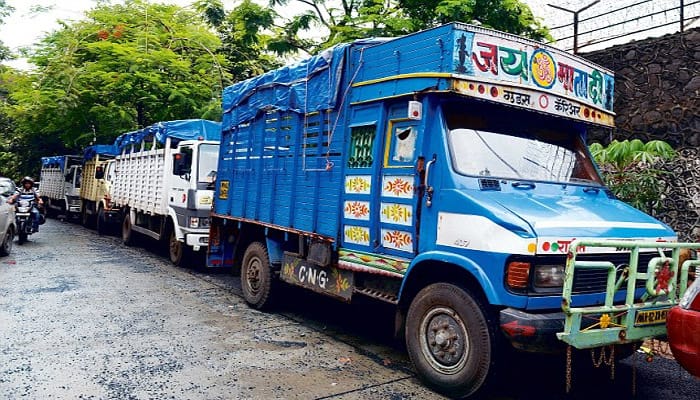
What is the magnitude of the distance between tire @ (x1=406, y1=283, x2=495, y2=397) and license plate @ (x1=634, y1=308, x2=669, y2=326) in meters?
1.04

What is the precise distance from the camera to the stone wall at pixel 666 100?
798 cm

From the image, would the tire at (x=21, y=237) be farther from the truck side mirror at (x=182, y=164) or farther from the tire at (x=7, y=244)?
the truck side mirror at (x=182, y=164)

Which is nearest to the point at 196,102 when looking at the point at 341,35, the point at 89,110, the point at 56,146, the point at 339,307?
the point at 89,110

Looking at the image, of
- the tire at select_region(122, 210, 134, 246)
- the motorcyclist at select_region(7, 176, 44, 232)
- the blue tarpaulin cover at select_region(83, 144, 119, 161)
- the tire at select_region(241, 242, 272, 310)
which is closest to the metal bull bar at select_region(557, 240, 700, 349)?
the tire at select_region(241, 242, 272, 310)

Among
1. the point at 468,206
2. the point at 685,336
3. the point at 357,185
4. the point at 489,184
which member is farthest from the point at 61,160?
the point at 685,336

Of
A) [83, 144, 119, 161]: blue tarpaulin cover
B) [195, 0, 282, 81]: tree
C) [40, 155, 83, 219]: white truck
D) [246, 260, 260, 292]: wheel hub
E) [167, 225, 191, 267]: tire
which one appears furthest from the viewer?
[40, 155, 83, 219]: white truck

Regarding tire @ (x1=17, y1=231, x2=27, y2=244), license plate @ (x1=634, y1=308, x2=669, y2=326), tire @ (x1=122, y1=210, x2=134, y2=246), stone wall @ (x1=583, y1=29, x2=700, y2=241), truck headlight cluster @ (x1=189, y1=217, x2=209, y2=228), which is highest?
stone wall @ (x1=583, y1=29, x2=700, y2=241)

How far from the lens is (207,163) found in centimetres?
1072

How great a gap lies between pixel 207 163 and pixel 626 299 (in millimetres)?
8261

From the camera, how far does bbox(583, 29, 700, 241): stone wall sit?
798cm

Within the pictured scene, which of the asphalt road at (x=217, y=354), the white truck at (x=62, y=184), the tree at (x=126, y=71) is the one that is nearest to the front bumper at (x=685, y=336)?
the asphalt road at (x=217, y=354)

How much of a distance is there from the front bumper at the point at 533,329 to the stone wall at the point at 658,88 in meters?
6.96

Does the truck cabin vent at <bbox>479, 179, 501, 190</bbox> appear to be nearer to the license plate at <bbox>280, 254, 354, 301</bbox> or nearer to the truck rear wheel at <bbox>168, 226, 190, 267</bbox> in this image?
the license plate at <bbox>280, 254, 354, 301</bbox>

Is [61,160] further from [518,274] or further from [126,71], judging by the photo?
[518,274]
